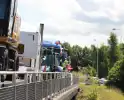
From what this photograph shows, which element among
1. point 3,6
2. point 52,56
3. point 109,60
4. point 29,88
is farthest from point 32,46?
point 109,60

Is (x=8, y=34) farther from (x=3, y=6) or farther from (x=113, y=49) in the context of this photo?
(x=113, y=49)

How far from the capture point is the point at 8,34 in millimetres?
16297

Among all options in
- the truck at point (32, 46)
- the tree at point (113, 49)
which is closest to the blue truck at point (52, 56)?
the truck at point (32, 46)

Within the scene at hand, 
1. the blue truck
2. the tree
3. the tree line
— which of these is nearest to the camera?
the blue truck

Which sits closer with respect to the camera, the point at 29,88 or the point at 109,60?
the point at 29,88

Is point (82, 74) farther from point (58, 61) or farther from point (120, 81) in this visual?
point (58, 61)

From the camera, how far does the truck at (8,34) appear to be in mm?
15453

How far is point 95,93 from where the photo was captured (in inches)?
1533

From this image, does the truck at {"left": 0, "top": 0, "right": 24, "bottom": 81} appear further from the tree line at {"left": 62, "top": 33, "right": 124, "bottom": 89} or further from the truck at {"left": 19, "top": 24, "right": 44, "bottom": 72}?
the tree line at {"left": 62, "top": 33, "right": 124, "bottom": 89}

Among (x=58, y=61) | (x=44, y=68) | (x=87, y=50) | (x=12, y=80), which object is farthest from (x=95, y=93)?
(x=87, y=50)

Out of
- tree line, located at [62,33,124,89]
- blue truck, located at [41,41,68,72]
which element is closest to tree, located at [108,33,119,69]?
tree line, located at [62,33,124,89]

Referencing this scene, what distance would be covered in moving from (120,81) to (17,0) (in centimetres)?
5902

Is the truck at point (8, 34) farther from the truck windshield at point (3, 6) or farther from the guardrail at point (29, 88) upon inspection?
the guardrail at point (29, 88)

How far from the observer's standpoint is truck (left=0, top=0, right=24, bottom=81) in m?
15.5
